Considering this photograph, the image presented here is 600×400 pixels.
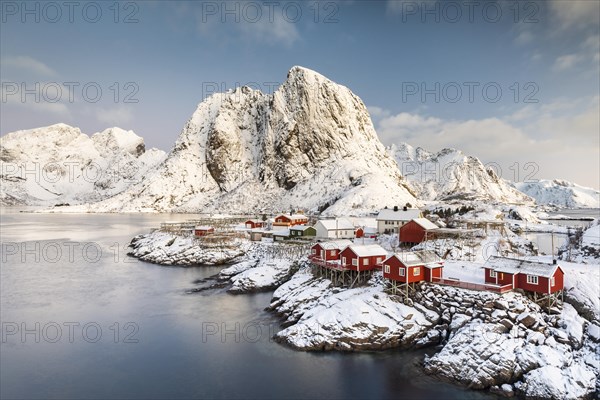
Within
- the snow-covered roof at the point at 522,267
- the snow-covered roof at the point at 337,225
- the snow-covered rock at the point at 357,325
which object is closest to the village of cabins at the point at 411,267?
the snow-covered roof at the point at 522,267

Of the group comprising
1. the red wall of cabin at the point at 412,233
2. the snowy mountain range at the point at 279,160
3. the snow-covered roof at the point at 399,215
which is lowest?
the red wall of cabin at the point at 412,233

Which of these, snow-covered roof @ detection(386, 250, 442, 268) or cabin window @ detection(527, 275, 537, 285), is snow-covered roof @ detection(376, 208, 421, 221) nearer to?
snow-covered roof @ detection(386, 250, 442, 268)

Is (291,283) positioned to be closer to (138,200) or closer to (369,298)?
(369,298)

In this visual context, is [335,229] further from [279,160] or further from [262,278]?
[279,160]

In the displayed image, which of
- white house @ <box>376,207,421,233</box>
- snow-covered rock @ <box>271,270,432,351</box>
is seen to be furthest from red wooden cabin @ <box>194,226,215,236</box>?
snow-covered rock @ <box>271,270,432,351</box>

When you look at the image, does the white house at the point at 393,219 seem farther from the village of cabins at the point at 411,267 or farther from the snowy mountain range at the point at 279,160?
the snowy mountain range at the point at 279,160

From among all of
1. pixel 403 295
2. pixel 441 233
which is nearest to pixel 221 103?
pixel 441 233
